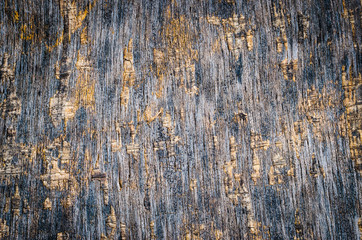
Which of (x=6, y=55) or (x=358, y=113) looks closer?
(x=358, y=113)

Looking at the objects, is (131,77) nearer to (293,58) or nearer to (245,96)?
(245,96)

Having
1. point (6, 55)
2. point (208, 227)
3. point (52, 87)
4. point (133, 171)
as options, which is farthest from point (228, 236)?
point (6, 55)

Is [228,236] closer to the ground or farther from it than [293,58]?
closer to the ground

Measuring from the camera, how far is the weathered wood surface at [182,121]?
56 centimetres

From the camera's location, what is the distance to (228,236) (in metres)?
0.57

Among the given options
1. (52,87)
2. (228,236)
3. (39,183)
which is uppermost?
Result: (52,87)

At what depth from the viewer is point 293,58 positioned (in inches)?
23.3

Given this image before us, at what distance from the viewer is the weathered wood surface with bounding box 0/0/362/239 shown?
56 cm

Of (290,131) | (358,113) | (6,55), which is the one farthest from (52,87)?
(358,113)

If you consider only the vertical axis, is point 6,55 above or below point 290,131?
above

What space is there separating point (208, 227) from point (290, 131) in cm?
27

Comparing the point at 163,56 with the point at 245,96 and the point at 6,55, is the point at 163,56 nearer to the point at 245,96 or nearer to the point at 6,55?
the point at 245,96

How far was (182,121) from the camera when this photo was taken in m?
0.61

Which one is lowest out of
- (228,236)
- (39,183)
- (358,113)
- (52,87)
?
(228,236)
